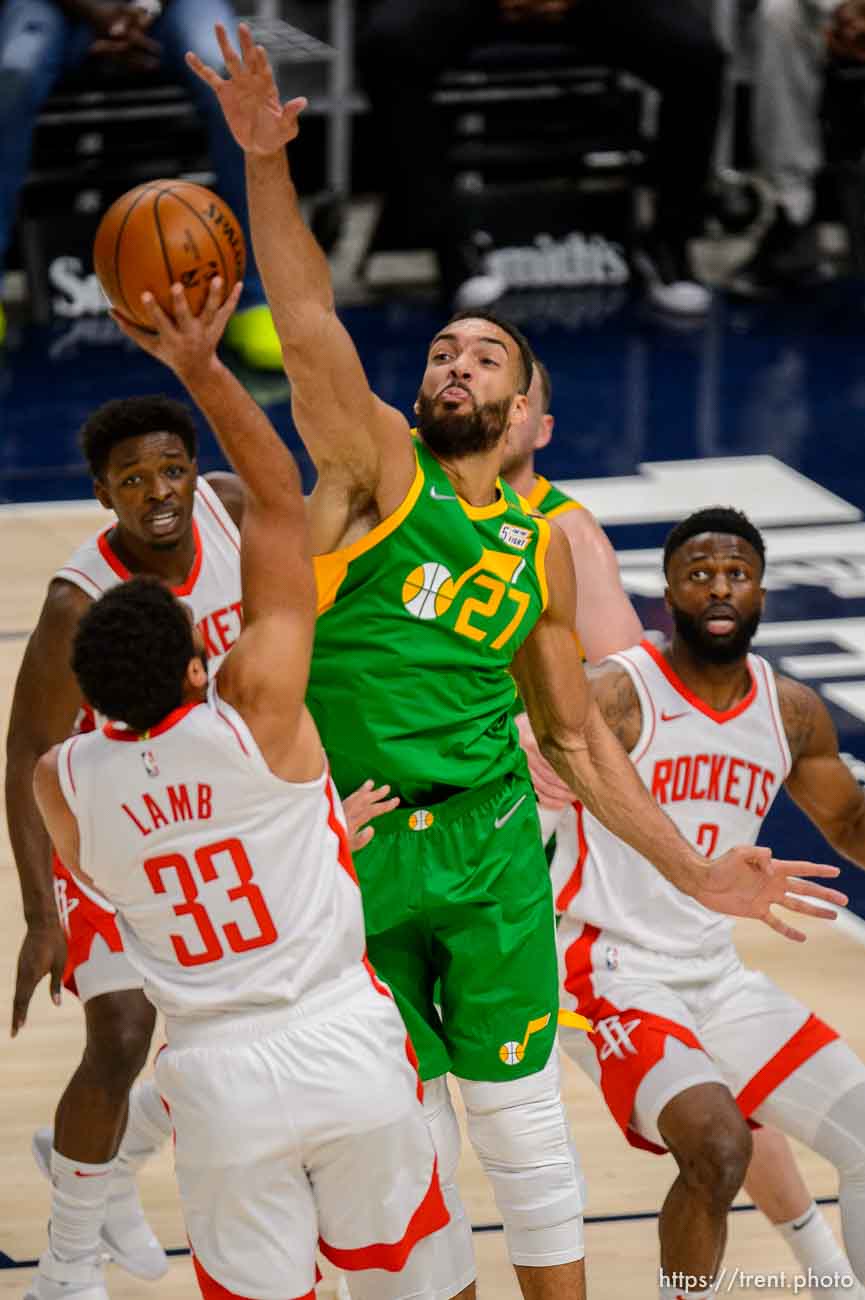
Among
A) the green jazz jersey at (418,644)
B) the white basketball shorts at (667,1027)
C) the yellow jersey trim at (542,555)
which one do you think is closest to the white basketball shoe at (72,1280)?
the white basketball shorts at (667,1027)

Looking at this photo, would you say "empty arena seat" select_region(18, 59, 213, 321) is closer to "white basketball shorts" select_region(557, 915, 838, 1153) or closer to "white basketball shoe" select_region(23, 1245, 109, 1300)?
"white basketball shorts" select_region(557, 915, 838, 1153)

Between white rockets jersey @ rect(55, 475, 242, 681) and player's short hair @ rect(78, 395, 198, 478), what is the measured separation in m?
0.17

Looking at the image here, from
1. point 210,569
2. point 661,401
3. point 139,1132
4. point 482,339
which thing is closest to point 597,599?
point 210,569

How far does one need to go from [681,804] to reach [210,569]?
113cm

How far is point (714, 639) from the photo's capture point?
15.8 feet

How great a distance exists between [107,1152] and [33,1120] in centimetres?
80

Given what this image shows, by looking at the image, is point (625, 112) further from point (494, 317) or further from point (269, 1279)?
point (269, 1279)

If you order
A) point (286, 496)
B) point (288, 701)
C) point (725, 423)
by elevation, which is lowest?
point (725, 423)

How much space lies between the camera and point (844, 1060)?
4.54m

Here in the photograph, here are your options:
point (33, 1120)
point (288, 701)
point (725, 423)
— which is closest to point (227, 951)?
point (288, 701)

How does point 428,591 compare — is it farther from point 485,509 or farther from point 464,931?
point 464,931

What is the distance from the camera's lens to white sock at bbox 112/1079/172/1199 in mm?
4777

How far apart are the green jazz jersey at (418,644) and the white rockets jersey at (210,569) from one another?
23.9 inches

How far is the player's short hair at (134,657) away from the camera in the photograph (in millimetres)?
3535
